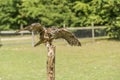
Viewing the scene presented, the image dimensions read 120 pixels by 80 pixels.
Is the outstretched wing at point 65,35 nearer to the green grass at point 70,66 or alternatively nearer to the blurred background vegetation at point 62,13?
the green grass at point 70,66

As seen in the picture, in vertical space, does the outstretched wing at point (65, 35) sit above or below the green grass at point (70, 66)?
above

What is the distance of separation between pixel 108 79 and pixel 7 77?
2788 millimetres

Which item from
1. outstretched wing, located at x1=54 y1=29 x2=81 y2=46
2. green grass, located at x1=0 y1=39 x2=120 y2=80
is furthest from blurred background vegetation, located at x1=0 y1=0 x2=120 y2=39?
outstretched wing, located at x1=54 y1=29 x2=81 y2=46

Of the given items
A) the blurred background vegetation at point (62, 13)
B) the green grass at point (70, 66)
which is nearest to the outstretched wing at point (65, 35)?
the green grass at point (70, 66)

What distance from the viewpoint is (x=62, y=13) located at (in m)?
26.8

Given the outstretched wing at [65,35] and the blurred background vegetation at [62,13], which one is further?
the blurred background vegetation at [62,13]

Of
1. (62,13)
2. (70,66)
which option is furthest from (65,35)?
(62,13)

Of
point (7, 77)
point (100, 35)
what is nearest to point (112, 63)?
point (7, 77)

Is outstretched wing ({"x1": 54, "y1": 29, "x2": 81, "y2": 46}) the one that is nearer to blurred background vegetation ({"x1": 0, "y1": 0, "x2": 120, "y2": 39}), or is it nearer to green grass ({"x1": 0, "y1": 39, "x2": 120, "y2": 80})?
green grass ({"x1": 0, "y1": 39, "x2": 120, "y2": 80})

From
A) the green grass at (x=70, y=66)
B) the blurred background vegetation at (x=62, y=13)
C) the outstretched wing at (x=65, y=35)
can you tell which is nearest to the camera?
the outstretched wing at (x=65, y=35)

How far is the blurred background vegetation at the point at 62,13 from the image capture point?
879 inches

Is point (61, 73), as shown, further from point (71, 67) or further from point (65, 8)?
point (65, 8)

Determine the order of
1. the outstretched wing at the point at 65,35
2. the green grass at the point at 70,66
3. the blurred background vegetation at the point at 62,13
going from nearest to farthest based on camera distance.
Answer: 1. the outstretched wing at the point at 65,35
2. the green grass at the point at 70,66
3. the blurred background vegetation at the point at 62,13

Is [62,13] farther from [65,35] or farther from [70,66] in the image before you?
[65,35]
